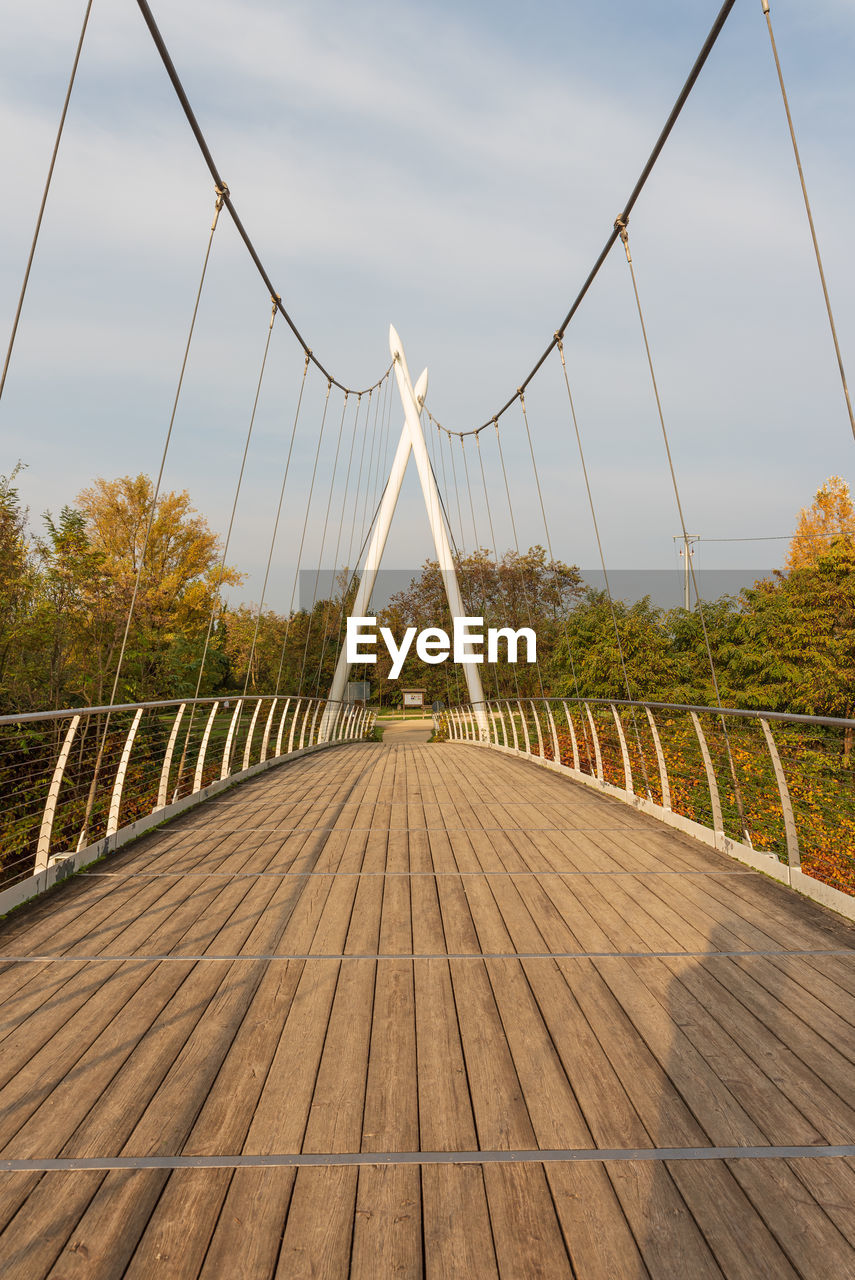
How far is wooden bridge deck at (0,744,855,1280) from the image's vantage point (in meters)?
1.59

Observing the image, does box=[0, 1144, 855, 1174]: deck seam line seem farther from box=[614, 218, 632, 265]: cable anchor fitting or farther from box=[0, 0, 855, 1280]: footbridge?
box=[614, 218, 632, 265]: cable anchor fitting

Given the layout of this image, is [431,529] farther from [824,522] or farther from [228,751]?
[824,522]

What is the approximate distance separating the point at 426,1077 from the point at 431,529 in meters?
19.7

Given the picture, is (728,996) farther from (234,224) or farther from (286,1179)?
(234,224)

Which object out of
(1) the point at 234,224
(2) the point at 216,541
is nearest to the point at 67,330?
(1) the point at 234,224

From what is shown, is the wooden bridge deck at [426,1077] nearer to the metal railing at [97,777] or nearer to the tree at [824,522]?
the metal railing at [97,777]

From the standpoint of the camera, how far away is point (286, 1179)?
1.74 m

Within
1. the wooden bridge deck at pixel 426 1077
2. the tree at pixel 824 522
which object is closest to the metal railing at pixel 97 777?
the wooden bridge deck at pixel 426 1077

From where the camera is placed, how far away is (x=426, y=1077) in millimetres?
2168

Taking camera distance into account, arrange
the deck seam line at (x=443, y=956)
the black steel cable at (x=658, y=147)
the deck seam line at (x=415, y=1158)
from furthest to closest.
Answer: the black steel cable at (x=658, y=147) → the deck seam line at (x=443, y=956) → the deck seam line at (x=415, y=1158)

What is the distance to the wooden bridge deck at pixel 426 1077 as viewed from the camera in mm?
1589

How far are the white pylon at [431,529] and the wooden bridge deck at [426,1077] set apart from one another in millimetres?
14567

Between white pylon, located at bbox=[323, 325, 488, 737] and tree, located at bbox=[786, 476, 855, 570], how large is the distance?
2401 cm

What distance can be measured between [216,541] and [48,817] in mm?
34919
